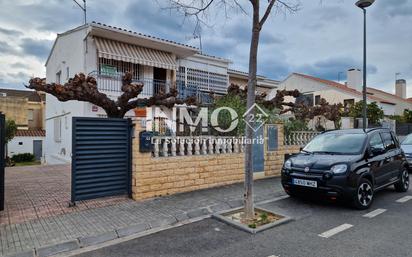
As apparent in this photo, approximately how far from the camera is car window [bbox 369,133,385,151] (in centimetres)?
720

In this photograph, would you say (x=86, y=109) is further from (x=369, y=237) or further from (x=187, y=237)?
(x=369, y=237)

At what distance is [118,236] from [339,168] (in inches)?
178

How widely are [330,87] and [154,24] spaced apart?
25.0 m

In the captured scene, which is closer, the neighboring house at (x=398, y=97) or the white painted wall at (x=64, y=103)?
the white painted wall at (x=64, y=103)

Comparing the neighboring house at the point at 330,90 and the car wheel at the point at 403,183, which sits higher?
the neighboring house at the point at 330,90

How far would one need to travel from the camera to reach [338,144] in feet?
24.0

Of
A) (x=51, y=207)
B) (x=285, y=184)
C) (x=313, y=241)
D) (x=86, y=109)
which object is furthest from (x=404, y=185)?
(x=86, y=109)

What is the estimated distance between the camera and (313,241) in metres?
4.70

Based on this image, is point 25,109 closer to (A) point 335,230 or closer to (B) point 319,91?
(B) point 319,91

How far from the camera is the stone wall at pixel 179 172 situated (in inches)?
275

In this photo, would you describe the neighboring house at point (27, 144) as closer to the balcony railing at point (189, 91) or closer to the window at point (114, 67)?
the window at point (114, 67)

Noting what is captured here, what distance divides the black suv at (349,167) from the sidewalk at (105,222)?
131 cm

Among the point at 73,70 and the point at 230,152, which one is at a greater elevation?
the point at 73,70

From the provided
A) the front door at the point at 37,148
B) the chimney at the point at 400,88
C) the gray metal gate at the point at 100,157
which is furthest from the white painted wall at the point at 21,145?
the chimney at the point at 400,88
